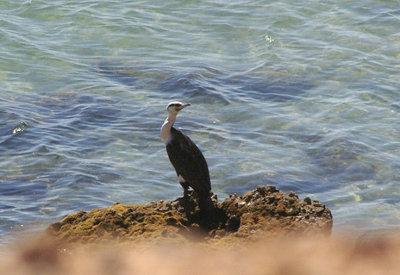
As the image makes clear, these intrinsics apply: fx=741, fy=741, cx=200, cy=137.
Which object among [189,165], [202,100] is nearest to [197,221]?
[189,165]

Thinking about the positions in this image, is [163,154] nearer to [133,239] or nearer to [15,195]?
[15,195]

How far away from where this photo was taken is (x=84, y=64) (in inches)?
599

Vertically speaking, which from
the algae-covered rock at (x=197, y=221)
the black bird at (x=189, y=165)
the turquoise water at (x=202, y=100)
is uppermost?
the black bird at (x=189, y=165)

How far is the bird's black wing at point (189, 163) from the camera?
7.74 meters

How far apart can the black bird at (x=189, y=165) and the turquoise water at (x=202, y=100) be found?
2262 mm

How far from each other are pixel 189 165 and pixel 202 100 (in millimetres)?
5742

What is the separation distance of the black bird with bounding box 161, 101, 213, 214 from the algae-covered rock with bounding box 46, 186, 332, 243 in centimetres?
16

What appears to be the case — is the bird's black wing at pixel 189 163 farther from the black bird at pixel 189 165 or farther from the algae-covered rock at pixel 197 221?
the algae-covered rock at pixel 197 221

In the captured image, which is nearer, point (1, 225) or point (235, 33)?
point (1, 225)

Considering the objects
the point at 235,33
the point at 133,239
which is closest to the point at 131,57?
the point at 235,33

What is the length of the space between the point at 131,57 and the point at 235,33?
273cm

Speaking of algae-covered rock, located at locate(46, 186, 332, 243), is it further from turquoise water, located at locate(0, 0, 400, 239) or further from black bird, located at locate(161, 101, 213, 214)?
turquoise water, located at locate(0, 0, 400, 239)

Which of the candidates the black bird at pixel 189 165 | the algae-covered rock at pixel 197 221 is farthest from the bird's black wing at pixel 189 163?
the algae-covered rock at pixel 197 221

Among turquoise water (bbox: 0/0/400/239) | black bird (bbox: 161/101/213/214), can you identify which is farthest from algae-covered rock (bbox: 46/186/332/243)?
turquoise water (bbox: 0/0/400/239)
